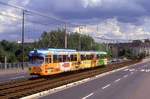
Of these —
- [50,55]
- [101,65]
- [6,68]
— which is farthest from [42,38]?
[50,55]

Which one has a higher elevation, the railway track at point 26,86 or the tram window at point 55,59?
the tram window at point 55,59

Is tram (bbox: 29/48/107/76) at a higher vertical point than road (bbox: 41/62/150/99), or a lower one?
higher

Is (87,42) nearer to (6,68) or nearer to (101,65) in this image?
(101,65)

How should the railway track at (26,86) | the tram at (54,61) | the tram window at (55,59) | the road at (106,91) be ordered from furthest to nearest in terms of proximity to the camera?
1. the tram window at (55,59)
2. the tram at (54,61)
3. the railway track at (26,86)
4. the road at (106,91)

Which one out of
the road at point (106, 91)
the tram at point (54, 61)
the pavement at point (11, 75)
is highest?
the tram at point (54, 61)

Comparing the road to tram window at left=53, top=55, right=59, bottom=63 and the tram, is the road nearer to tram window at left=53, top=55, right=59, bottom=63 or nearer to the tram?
the tram

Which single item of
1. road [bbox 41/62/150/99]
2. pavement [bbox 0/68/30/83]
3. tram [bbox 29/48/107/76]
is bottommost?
pavement [bbox 0/68/30/83]

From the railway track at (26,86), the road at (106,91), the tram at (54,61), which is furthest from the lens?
the tram at (54,61)

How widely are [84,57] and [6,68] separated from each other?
1107 centimetres

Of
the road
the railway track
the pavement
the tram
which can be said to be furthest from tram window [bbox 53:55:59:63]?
the road

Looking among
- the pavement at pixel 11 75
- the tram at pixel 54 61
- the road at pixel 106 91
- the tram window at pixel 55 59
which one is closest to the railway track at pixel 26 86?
the road at pixel 106 91

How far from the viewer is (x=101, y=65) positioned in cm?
7262

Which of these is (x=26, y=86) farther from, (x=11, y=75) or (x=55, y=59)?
(x=11, y=75)

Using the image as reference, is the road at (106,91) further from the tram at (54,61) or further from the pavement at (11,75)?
the pavement at (11,75)
